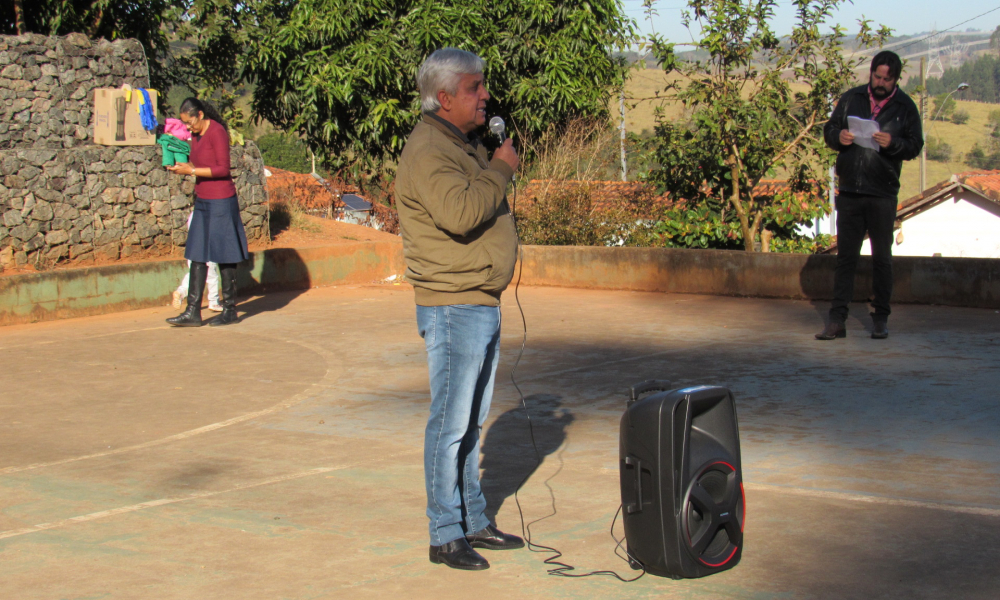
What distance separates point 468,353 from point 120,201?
331 inches

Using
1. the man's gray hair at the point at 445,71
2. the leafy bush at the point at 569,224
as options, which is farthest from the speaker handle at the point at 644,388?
the leafy bush at the point at 569,224

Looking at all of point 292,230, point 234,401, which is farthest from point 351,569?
point 292,230

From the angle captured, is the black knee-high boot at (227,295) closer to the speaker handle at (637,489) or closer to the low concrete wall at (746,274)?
the low concrete wall at (746,274)

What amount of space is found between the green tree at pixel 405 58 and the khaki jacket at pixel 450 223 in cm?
1212

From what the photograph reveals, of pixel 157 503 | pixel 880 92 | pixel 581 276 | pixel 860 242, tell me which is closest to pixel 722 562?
pixel 157 503

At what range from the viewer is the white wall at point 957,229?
30.7 metres

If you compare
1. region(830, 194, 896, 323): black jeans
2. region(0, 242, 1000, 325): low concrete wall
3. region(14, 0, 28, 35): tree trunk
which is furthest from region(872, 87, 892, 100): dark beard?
region(14, 0, 28, 35): tree trunk

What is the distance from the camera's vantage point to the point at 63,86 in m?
11.4

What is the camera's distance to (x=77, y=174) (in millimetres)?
10164

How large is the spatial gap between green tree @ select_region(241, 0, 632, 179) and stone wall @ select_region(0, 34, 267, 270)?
3.93m

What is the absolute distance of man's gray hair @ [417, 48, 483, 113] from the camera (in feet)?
10.6

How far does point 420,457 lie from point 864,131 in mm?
4296

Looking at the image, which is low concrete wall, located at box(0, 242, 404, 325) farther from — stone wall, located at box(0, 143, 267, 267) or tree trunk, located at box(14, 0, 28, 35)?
tree trunk, located at box(14, 0, 28, 35)

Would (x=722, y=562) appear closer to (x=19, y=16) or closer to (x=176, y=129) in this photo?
(x=176, y=129)
